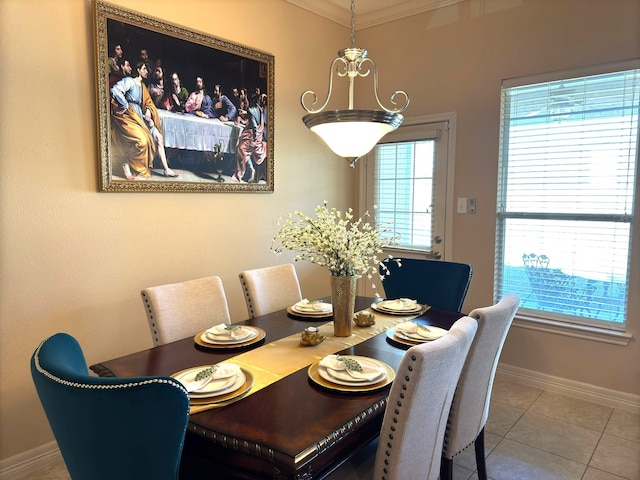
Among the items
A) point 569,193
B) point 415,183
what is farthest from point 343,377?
point 415,183

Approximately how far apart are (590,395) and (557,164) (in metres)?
1.65

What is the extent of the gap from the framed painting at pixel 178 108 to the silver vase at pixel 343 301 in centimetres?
142

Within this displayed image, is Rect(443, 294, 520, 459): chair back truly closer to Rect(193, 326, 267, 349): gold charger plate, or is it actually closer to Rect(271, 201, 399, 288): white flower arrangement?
Rect(271, 201, 399, 288): white flower arrangement

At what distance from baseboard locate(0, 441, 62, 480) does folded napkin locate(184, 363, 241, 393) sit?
152 cm

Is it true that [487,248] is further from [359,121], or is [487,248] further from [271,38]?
[271,38]

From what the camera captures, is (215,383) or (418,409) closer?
(418,409)

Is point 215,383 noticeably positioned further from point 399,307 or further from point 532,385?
point 532,385

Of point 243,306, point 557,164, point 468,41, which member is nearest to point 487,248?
point 557,164

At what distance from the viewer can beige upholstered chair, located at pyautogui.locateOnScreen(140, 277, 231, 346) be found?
2186 mm

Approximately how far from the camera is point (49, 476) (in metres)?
2.38

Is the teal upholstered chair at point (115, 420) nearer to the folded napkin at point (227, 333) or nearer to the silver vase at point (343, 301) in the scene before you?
the folded napkin at point (227, 333)

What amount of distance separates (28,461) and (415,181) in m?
3.36

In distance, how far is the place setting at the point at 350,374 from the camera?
61.6 inches

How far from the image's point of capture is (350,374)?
1605 millimetres
